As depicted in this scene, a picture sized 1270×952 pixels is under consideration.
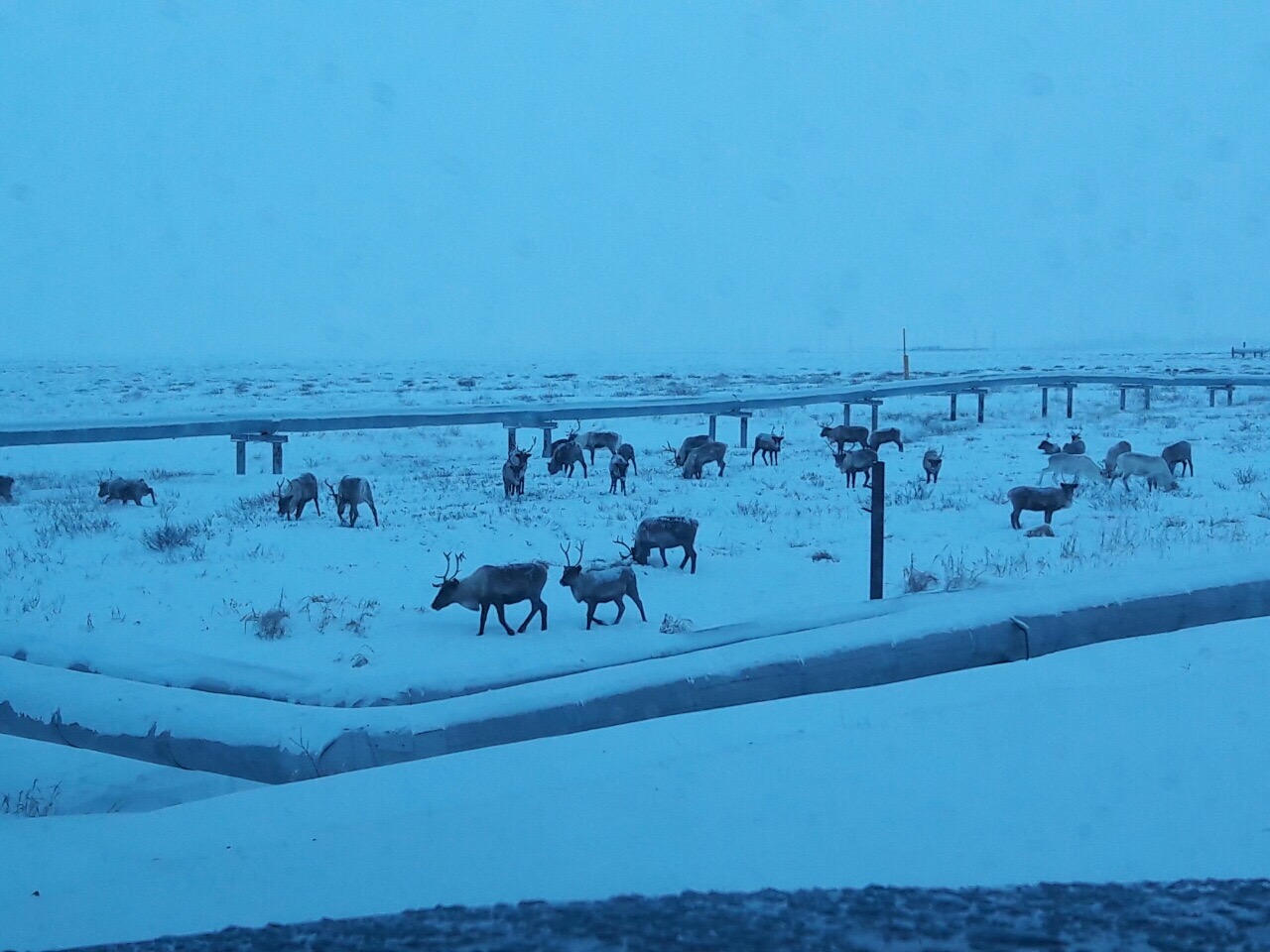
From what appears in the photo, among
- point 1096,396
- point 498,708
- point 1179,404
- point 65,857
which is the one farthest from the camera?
point 1096,396

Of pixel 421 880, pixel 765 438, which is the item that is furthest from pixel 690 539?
pixel 765 438

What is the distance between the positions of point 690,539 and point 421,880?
28.4ft

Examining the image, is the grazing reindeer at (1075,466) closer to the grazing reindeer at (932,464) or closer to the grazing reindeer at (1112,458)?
the grazing reindeer at (1112,458)

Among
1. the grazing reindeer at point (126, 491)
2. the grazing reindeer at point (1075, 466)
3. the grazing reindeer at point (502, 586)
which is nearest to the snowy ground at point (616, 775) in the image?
the grazing reindeer at point (502, 586)

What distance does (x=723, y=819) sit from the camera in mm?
4309

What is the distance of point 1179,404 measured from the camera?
42.2m

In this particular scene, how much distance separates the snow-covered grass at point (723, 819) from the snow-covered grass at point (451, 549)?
945 mm

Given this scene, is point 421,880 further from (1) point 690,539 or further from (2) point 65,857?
(1) point 690,539

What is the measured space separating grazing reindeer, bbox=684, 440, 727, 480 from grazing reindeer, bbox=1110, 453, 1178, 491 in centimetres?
625

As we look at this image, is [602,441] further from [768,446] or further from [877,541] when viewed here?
[877,541]

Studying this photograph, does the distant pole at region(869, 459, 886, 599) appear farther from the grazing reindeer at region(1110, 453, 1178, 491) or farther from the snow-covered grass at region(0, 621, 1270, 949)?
the grazing reindeer at region(1110, 453, 1178, 491)

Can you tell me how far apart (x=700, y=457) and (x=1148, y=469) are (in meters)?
7.01

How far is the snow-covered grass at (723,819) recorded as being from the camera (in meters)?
3.69

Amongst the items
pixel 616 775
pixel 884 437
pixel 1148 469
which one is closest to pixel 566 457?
pixel 884 437
